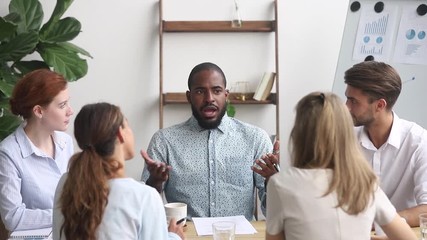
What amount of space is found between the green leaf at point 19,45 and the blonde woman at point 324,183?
7.00 feet

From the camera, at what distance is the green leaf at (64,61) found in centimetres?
317

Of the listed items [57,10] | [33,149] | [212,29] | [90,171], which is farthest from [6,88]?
[90,171]

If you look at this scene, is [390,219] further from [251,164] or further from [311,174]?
[251,164]

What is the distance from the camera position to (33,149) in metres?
2.18

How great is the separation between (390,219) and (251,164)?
40.4 inches

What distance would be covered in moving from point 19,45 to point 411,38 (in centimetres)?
239

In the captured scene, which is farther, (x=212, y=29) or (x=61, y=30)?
(x=212, y=29)

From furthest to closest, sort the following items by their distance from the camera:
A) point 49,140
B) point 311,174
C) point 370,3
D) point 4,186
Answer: point 370,3 → point 49,140 → point 4,186 → point 311,174

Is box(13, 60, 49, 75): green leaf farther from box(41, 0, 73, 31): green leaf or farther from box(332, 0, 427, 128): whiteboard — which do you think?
box(332, 0, 427, 128): whiteboard

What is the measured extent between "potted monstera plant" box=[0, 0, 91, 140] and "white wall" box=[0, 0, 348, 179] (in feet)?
1.49

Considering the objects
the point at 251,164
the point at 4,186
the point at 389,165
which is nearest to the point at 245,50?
the point at 251,164

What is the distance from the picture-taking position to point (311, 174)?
1.34m

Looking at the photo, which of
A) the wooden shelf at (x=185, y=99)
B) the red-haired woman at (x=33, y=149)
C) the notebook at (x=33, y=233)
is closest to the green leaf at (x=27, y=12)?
the wooden shelf at (x=185, y=99)

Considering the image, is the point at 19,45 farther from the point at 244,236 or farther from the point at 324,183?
the point at 324,183
